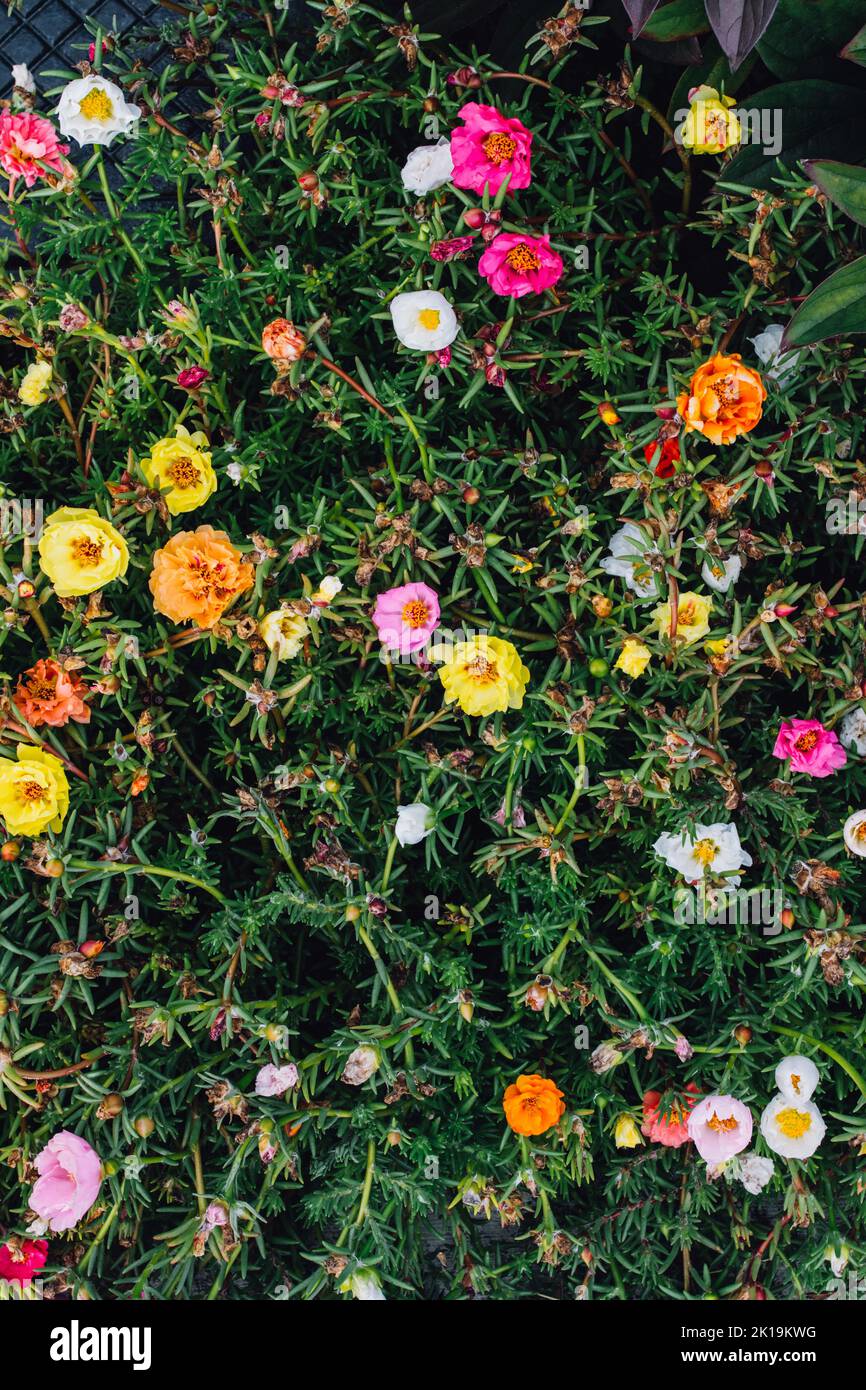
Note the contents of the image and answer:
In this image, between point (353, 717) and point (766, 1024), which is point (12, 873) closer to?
point (353, 717)

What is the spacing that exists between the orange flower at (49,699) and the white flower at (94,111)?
0.87 metres

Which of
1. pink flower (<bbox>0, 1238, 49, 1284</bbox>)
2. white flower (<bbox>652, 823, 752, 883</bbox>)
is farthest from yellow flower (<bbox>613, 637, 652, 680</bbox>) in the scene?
pink flower (<bbox>0, 1238, 49, 1284</bbox>)

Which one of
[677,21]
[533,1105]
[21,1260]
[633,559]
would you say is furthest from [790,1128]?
[677,21]

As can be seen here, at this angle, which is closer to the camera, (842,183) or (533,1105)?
(842,183)

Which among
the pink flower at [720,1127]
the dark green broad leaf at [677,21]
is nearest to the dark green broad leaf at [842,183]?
the dark green broad leaf at [677,21]

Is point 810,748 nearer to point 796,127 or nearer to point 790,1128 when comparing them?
point 790,1128

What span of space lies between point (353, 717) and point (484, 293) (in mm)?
757

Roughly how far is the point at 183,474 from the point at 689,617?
0.86m

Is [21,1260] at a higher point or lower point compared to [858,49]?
lower

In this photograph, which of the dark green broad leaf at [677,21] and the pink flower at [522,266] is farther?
the dark green broad leaf at [677,21]

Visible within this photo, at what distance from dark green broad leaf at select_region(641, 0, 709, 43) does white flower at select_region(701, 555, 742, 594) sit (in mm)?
918

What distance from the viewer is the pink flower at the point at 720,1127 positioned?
5.42ft

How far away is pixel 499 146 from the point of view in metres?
1.70

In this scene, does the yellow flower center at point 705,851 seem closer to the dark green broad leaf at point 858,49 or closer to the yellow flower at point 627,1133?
the yellow flower at point 627,1133
